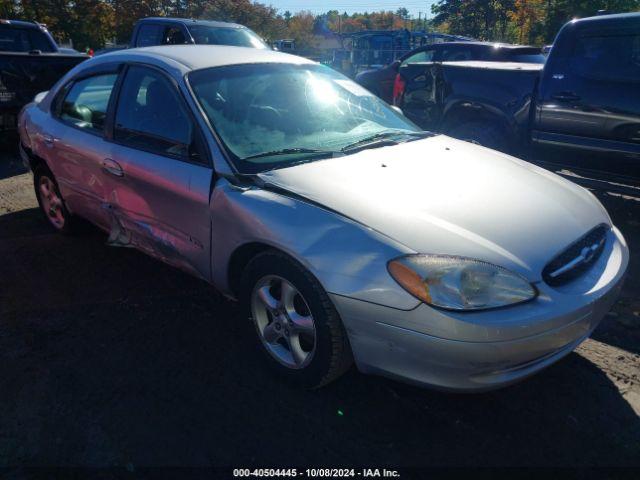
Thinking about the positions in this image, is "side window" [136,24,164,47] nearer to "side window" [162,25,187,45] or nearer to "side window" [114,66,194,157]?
"side window" [162,25,187,45]

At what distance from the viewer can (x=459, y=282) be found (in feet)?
7.05

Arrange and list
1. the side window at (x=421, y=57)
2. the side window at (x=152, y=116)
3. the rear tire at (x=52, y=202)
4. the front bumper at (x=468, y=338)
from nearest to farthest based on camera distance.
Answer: the front bumper at (x=468, y=338) < the side window at (x=152, y=116) < the rear tire at (x=52, y=202) < the side window at (x=421, y=57)

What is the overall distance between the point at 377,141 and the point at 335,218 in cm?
107

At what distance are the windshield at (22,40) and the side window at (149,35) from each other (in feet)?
5.27

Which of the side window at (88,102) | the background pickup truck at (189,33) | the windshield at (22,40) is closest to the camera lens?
the side window at (88,102)

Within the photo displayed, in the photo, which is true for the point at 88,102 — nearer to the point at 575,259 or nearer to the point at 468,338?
the point at 468,338

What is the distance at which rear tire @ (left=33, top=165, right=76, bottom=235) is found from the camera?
4539 mm

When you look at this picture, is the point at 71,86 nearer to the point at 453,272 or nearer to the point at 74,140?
the point at 74,140

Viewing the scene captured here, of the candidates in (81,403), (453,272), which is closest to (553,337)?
(453,272)

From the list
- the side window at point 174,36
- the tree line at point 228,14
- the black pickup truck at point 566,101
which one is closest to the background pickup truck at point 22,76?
the side window at point 174,36

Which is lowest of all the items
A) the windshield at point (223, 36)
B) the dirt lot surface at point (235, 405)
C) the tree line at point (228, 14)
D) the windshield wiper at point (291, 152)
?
the dirt lot surface at point (235, 405)

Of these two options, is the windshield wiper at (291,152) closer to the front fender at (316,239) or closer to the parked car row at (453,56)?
the front fender at (316,239)

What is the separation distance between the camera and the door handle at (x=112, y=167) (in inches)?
134

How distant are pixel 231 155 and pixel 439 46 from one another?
7.98 meters
